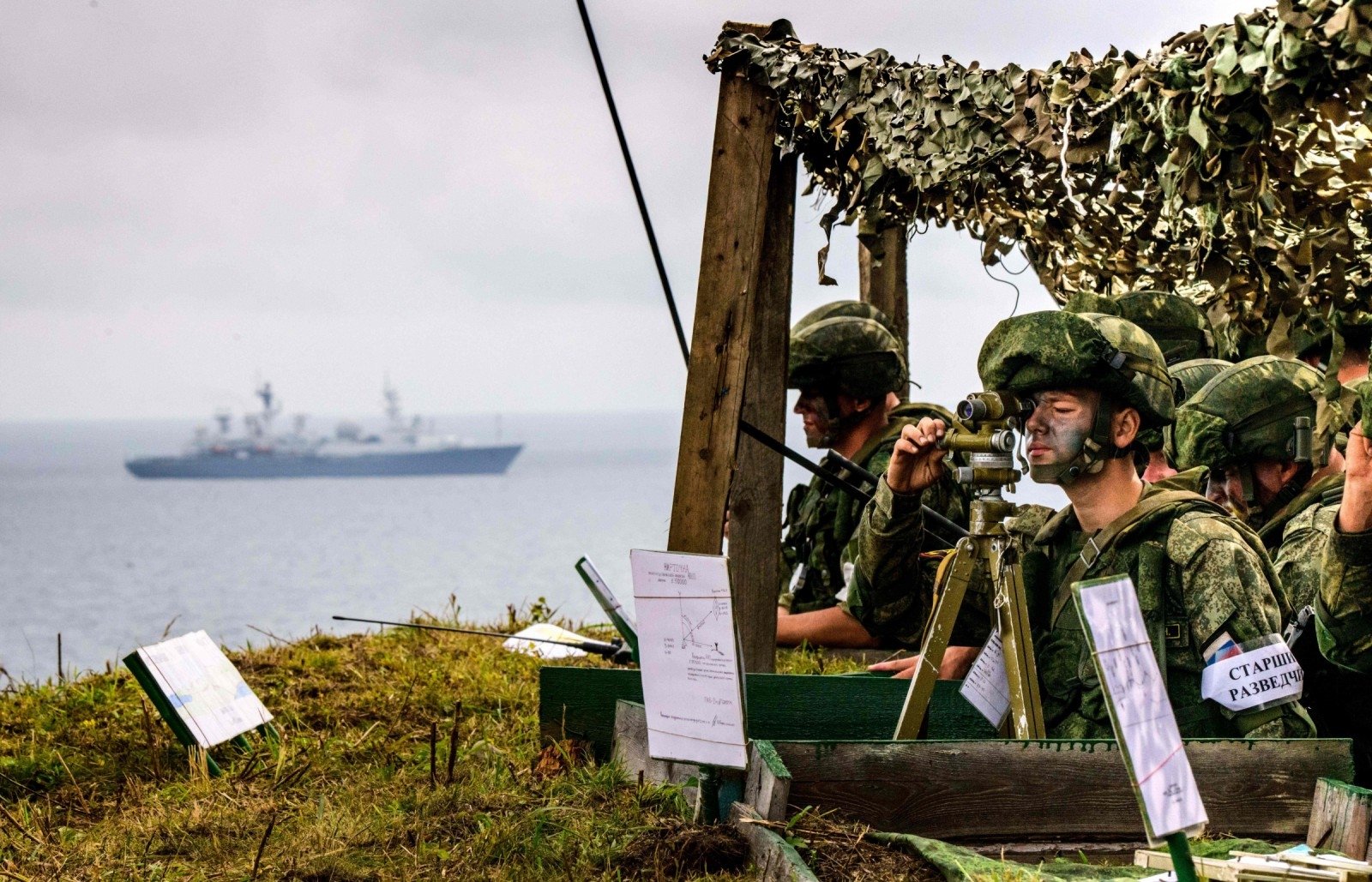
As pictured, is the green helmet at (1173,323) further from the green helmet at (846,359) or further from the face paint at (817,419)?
the face paint at (817,419)

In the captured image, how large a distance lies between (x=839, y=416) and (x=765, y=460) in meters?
1.59

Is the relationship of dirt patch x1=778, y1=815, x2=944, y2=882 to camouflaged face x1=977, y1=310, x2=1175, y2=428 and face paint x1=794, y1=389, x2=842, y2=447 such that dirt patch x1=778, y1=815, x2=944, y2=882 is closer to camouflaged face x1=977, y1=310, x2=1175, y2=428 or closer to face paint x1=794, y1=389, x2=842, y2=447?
camouflaged face x1=977, y1=310, x2=1175, y2=428

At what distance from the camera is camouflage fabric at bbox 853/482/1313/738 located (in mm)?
4633

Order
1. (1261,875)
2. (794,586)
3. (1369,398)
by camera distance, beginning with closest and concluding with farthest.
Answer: (1261,875)
(1369,398)
(794,586)

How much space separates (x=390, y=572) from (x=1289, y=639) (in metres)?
59.7

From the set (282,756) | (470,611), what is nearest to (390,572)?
(470,611)

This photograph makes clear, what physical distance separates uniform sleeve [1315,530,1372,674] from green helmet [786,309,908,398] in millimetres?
3682

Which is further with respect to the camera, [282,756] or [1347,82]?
[282,756]

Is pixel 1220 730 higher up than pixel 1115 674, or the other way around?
pixel 1115 674

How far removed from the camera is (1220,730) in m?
4.70

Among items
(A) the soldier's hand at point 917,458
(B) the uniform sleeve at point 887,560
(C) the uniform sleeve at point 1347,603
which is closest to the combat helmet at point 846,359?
(B) the uniform sleeve at point 887,560

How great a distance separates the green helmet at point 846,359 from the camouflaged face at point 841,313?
18 cm

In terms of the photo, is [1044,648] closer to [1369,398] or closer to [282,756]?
[1369,398]

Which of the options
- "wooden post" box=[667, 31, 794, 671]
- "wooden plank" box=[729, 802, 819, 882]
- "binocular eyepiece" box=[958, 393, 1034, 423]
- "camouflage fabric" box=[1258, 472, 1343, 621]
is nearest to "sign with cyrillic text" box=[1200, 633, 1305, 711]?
"camouflage fabric" box=[1258, 472, 1343, 621]
